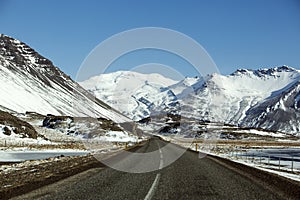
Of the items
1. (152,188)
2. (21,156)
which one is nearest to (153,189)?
(152,188)

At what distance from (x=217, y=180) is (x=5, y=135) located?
52.2m

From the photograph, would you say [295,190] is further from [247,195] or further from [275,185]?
[247,195]

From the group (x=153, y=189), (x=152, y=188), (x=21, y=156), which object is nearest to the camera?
(x=153, y=189)

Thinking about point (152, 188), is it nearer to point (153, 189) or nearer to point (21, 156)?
point (153, 189)

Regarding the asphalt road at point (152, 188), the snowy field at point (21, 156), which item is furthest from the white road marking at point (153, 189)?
the snowy field at point (21, 156)

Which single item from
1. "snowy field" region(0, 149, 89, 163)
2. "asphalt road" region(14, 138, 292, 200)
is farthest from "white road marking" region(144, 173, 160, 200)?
"snowy field" region(0, 149, 89, 163)

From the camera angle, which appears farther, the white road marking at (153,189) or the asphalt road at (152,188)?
the asphalt road at (152,188)

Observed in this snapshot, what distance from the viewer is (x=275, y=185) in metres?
15.4

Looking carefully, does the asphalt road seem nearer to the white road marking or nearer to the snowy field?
the white road marking

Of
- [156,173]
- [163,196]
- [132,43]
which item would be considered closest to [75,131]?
[132,43]

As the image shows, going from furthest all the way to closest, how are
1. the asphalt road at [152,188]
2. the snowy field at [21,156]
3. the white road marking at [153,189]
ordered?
the snowy field at [21,156] < the asphalt road at [152,188] < the white road marking at [153,189]

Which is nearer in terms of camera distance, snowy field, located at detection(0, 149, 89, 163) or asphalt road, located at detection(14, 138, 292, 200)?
asphalt road, located at detection(14, 138, 292, 200)

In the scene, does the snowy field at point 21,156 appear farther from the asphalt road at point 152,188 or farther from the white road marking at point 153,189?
the white road marking at point 153,189

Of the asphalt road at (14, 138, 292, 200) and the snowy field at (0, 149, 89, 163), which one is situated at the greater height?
the snowy field at (0, 149, 89, 163)
